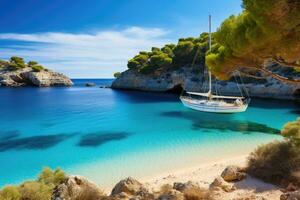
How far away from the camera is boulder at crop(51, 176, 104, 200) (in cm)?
569

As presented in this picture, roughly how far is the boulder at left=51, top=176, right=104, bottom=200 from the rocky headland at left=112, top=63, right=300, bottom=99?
28.1m

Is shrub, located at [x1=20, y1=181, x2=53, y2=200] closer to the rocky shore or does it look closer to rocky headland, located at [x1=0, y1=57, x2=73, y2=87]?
the rocky shore

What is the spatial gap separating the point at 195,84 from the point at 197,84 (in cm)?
41

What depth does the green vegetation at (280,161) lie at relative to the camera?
6.77 meters

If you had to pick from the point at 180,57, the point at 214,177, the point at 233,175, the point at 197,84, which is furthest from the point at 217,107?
the point at 180,57

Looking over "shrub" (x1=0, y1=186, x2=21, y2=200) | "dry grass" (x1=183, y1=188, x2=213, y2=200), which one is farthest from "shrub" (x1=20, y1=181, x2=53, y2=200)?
"dry grass" (x1=183, y1=188, x2=213, y2=200)

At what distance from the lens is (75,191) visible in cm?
582

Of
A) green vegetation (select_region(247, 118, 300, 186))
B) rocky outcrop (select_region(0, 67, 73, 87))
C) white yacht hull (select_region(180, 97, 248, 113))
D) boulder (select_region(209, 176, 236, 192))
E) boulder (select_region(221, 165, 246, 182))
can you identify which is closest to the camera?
boulder (select_region(209, 176, 236, 192))

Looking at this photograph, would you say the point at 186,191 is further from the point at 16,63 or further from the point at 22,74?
the point at 16,63

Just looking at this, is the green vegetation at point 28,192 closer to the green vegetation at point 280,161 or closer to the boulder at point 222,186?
the boulder at point 222,186

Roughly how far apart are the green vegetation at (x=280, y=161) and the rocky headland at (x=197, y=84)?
22.9 m

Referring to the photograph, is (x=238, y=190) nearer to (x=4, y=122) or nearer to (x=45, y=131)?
(x=45, y=131)

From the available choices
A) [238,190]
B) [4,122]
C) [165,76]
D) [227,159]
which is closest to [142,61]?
[165,76]

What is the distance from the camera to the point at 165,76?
47781 millimetres
